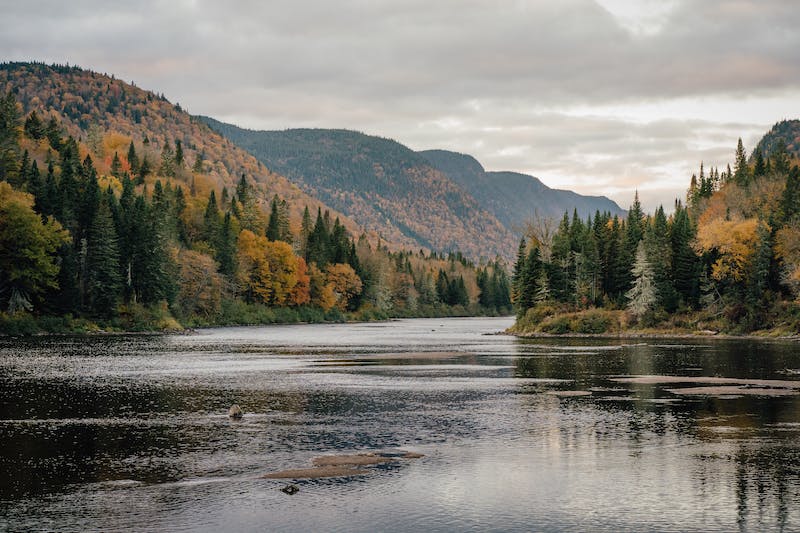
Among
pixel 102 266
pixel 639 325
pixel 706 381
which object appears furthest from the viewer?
pixel 639 325

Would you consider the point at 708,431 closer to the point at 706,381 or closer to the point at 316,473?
the point at 316,473

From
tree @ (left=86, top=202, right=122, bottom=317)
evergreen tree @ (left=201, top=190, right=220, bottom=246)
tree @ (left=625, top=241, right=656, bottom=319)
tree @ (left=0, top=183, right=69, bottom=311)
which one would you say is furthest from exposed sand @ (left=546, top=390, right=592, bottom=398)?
evergreen tree @ (left=201, top=190, right=220, bottom=246)

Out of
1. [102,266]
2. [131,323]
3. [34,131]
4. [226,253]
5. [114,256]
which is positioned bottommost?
[131,323]

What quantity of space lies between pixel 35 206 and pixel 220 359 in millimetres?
54170

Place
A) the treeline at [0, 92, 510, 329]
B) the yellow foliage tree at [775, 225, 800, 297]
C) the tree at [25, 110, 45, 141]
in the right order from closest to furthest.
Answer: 1. the treeline at [0, 92, 510, 329]
2. the yellow foliage tree at [775, 225, 800, 297]
3. the tree at [25, 110, 45, 141]

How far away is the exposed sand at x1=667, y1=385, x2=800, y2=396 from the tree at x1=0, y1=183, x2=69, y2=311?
83.9 m

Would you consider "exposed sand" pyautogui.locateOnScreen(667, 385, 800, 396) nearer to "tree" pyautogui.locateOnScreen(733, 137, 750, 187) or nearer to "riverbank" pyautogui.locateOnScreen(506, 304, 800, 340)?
"riverbank" pyautogui.locateOnScreen(506, 304, 800, 340)

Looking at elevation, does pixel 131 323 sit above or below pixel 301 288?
below

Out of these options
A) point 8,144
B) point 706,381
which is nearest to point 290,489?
point 706,381

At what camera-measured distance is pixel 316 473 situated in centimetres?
2981

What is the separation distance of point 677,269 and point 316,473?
10976 centimetres

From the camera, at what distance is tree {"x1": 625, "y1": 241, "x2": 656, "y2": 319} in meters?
126

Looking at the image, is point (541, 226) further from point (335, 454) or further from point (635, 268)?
point (335, 454)

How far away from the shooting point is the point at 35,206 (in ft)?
390
